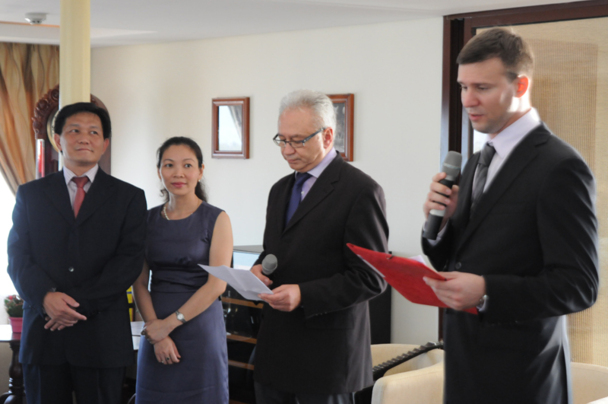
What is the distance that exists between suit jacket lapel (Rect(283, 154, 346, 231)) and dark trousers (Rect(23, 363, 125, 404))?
92 centimetres

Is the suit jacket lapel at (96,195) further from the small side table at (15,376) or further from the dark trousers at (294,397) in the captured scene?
the small side table at (15,376)

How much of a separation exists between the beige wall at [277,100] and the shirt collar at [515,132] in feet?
9.78

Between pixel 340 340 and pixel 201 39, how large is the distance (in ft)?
13.6

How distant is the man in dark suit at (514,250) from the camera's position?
1.42 m

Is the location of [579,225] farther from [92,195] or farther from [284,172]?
[284,172]

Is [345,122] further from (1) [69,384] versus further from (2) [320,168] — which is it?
(1) [69,384]

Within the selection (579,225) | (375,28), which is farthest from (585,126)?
(579,225)

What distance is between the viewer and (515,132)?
5.13ft

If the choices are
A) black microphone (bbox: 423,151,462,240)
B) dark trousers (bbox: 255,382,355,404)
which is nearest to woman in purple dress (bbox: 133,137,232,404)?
dark trousers (bbox: 255,382,355,404)

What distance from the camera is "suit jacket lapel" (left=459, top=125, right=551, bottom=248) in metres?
1.51

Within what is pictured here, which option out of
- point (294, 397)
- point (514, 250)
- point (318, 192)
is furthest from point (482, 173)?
point (294, 397)

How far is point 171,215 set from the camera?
2.82 meters

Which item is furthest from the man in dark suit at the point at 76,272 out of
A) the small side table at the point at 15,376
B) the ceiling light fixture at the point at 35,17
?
the ceiling light fixture at the point at 35,17

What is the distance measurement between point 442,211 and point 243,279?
0.66 m
